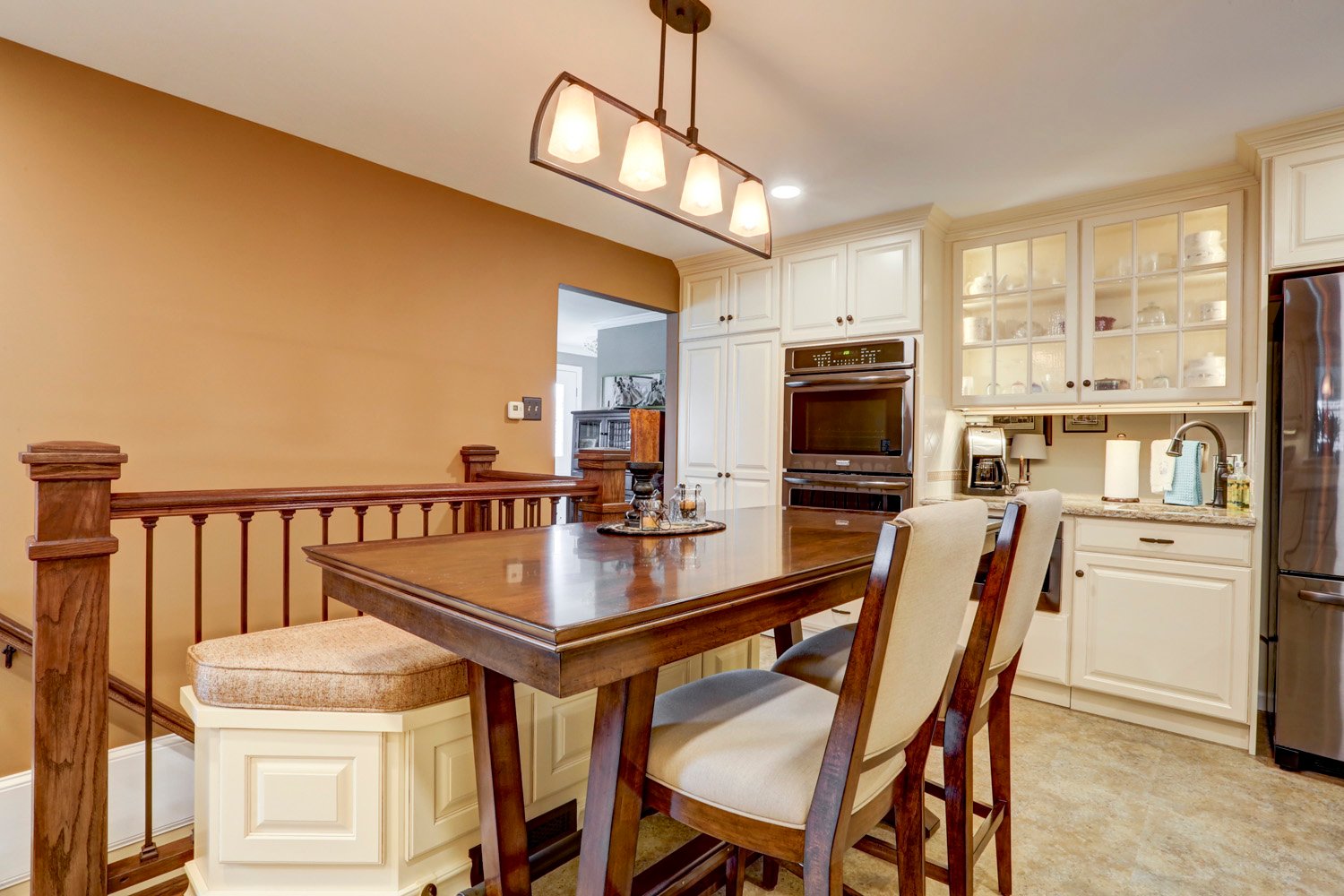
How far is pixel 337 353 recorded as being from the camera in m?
2.72

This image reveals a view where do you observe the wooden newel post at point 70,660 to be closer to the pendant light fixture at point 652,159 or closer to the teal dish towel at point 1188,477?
the pendant light fixture at point 652,159

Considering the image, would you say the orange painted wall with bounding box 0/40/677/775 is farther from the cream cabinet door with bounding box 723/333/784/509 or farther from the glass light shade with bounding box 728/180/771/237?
the glass light shade with bounding box 728/180/771/237

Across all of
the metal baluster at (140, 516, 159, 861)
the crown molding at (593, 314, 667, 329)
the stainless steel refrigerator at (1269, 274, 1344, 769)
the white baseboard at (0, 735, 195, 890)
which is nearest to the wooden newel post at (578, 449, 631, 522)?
the metal baluster at (140, 516, 159, 861)

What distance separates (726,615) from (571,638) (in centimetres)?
29

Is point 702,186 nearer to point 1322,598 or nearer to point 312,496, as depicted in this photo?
point 312,496

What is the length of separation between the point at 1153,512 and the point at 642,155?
2412 mm

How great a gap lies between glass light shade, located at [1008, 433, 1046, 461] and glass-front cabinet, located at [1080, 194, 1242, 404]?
0.44 m

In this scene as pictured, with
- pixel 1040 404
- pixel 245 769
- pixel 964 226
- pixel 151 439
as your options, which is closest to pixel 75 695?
pixel 245 769

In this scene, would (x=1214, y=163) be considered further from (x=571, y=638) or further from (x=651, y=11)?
(x=571, y=638)

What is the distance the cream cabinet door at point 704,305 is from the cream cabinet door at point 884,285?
802 mm

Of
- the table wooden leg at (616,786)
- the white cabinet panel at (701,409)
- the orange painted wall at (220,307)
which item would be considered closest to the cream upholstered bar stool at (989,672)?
the table wooden leg at (616,786)

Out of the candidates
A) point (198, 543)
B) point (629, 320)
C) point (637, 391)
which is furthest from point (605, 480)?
point (629, 320)

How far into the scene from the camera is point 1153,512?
2.61 meters

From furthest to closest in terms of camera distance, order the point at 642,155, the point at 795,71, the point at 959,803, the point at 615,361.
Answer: the point at 615,361 → the point at 795,71 → the point at 642,155 → the point at 959,803
